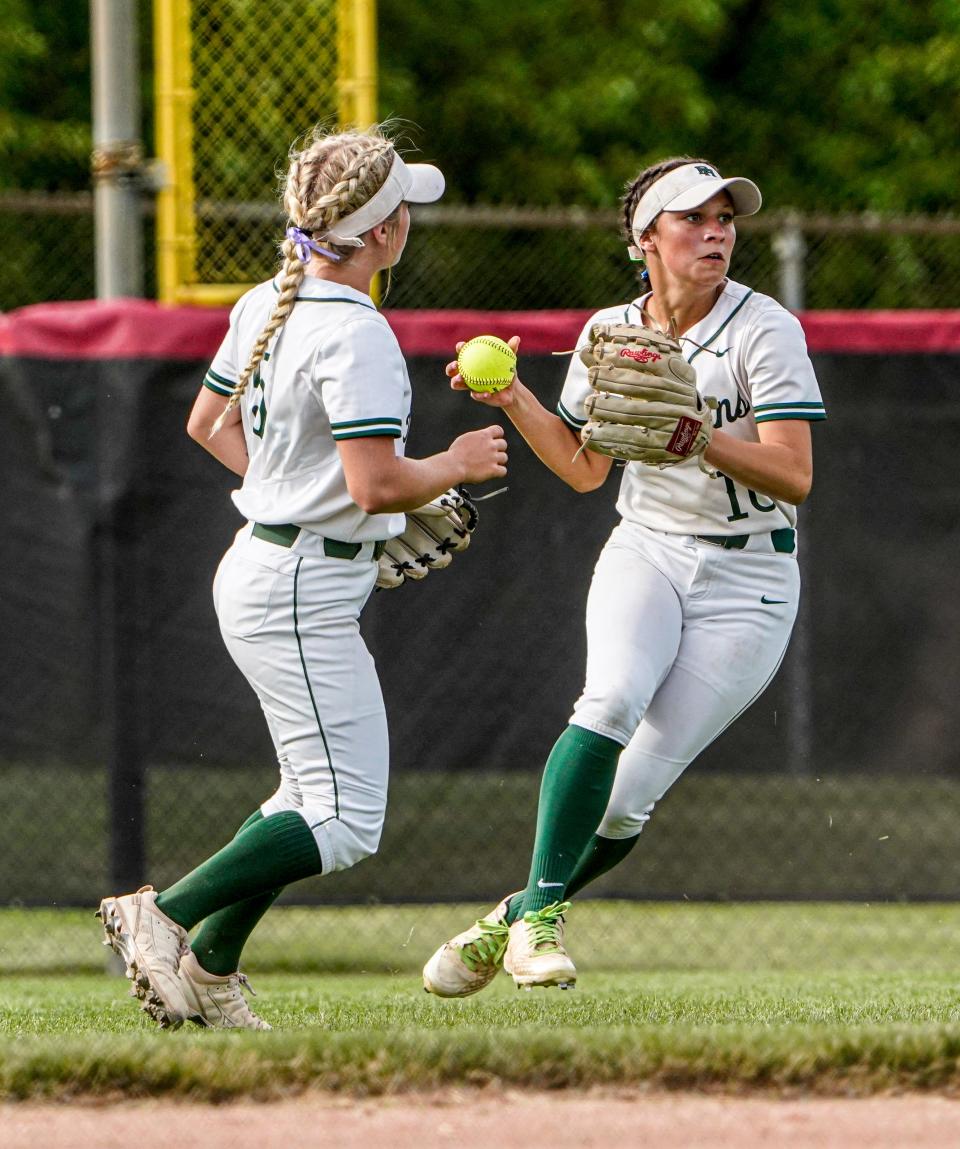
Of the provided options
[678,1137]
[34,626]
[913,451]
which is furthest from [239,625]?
[913,451]

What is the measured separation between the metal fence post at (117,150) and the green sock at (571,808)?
109 inches

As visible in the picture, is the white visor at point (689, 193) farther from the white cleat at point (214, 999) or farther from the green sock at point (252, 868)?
the white cleat at point (214, 999)

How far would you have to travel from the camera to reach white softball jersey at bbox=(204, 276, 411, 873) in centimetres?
366

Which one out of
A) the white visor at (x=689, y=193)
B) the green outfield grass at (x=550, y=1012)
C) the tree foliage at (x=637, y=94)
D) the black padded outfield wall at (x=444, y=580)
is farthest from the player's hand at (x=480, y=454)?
the tree foliage at (x=637, y=94)

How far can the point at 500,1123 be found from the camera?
9.64 feet

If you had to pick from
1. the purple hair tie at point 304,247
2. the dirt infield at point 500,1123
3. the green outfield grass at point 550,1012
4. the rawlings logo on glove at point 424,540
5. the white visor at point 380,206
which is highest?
the white visor at point 380,206

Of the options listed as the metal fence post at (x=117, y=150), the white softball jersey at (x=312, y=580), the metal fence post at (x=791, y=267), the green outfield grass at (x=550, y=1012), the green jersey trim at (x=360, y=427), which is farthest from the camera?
the metal fence post at (x=791, y=267)

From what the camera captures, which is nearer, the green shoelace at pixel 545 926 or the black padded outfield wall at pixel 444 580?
the green shoelace at pixel 545 926

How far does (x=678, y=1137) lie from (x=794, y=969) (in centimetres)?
320

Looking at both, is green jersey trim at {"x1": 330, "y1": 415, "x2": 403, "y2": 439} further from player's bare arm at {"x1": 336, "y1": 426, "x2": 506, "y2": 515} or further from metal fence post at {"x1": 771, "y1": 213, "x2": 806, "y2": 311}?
metal fence post at {"x1": 771, "y1": 213, "x2": 806, "y2": 311}

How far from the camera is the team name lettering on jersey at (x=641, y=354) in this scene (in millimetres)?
3816

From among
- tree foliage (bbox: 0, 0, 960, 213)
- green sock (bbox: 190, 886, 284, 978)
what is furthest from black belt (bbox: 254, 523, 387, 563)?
tree foliage (bbox: 0, 0, 960, 213)

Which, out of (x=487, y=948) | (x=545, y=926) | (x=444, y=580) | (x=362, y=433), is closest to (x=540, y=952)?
(x=545, y=926)

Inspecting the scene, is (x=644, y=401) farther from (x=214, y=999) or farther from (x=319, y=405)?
(x=214, y=999)
